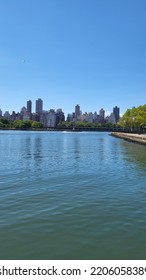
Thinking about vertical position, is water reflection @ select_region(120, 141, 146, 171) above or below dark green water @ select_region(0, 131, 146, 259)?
above

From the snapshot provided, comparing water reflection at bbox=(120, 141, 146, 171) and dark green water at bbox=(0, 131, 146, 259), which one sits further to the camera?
water reflection at bbox=(120, 141, 146, 171)

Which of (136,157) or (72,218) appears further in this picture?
(136,157)

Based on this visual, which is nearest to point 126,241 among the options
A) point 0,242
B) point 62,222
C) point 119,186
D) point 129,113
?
point 62,222

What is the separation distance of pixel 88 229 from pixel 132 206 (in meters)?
4.22

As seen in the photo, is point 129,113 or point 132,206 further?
point 129,113

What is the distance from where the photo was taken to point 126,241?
1158 centimetres

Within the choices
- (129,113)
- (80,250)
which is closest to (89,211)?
(80,250)

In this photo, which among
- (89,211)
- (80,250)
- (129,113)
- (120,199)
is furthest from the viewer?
(129,113)

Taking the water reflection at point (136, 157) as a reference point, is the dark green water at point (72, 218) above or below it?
below

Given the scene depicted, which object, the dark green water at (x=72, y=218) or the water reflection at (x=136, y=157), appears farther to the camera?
the water reflection at (x=136, y=157)

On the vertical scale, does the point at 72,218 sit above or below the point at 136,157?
below

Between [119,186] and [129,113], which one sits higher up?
[129,113]
